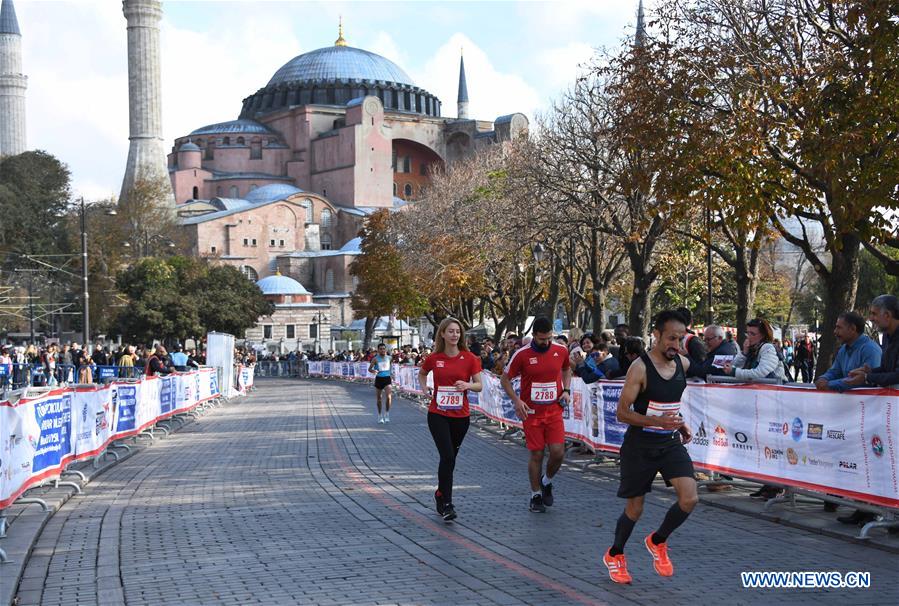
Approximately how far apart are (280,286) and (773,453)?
95415 mm

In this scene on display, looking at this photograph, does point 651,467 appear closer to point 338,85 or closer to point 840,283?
point 840,283

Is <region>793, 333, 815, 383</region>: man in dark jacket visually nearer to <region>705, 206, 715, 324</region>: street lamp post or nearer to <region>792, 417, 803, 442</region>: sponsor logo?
<region>705, 206, 715, 324</region>: street lamp post

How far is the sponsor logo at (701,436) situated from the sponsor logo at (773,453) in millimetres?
1238

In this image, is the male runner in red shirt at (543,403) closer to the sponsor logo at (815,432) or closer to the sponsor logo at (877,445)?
the sponsor logo at (815,432)

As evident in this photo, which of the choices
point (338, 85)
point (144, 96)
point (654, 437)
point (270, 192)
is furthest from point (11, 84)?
point (654, 437)

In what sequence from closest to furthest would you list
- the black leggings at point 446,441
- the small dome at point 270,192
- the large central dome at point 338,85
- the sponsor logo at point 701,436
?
1. the black leggings at point 446,441
2. the sponsor logo at point 701,436
3. the small dome at point 270,192
4. the large central dome at point 338,85

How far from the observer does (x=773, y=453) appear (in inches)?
424

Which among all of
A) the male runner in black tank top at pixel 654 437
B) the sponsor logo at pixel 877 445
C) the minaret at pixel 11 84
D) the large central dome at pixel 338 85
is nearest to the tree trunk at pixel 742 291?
the sponsor logo at pixel 877 445

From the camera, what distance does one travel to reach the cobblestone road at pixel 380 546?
723 centimetres

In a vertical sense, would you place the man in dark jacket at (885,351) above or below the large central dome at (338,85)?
below

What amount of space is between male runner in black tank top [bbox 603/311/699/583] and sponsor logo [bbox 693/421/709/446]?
472cm

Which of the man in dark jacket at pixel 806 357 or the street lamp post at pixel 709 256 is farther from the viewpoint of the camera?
the man in dark jacket at pixel 806 357

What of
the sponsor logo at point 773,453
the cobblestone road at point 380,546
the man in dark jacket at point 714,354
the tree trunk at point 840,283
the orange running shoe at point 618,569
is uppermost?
the tree trunk at point 840,283

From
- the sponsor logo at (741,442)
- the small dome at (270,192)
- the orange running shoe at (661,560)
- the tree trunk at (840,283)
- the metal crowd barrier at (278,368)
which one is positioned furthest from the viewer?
the small dome at (270,192)
